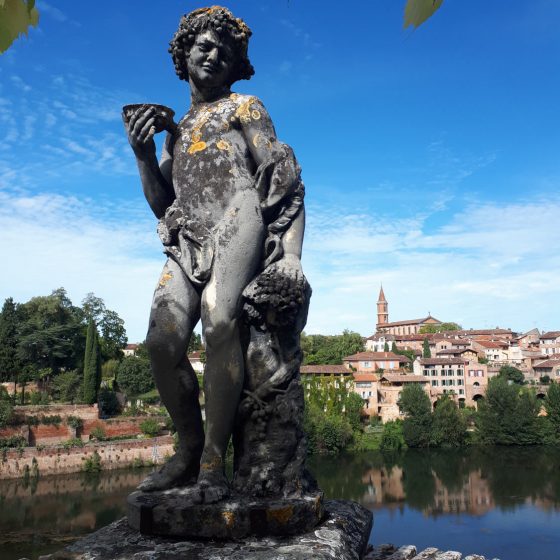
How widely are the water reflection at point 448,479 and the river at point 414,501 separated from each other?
7cm

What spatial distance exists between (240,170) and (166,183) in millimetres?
682

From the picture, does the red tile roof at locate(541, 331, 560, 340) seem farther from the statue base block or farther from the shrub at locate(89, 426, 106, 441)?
the statue base block

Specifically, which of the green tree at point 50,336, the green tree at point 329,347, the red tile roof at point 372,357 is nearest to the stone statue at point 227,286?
the green tree at point 50,336

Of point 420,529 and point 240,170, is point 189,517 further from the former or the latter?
point 420,529

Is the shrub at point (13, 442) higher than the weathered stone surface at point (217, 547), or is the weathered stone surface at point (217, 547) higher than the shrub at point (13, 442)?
the weathered stone surface at point (217, 547)

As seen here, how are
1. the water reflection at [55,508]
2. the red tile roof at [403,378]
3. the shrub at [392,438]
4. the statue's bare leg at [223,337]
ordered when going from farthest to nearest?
the red tile roof at [403,378]
the shrub at [392,438]
the water reflection at [55,508]
the statue's bare leg at [223,337]

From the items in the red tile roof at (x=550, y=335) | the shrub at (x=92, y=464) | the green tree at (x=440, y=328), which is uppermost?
the green tree at (x=440, y=328)

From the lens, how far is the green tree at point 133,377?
176ft

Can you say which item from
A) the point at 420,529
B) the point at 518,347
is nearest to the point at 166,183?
the point at 420,529

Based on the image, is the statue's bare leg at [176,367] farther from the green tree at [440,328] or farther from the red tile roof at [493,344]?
the green tree at [440,328]

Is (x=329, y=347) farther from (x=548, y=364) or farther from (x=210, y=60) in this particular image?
(x=210, y=60)

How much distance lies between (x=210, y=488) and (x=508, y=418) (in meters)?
51.2

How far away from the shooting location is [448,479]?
123ft

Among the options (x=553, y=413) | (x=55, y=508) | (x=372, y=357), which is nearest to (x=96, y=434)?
(x=55, y=508)
